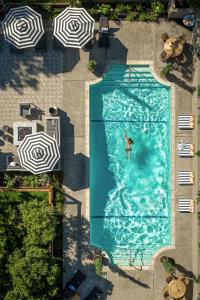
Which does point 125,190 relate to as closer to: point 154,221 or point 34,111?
point 154,221

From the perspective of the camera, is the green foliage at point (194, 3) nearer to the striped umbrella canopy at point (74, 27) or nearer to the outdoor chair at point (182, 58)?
the outdoor chair at point (182, 58)

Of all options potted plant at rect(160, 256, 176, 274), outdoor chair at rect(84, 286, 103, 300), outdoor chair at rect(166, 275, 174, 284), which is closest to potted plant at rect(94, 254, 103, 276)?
outdoor chair at rect(84, 286, 103, 300)

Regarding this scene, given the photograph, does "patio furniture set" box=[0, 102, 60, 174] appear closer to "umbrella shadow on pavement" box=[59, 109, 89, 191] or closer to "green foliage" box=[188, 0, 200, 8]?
"umbrella shadow on pavement" box=[59, 109, 89, 191]

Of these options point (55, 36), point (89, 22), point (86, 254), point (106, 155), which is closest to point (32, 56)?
point (55, 36)

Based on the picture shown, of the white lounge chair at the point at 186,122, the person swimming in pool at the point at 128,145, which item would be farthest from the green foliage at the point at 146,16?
the person swimming in pool at the point at 128,145

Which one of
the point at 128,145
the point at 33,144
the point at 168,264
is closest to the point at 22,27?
the point at 33,144
